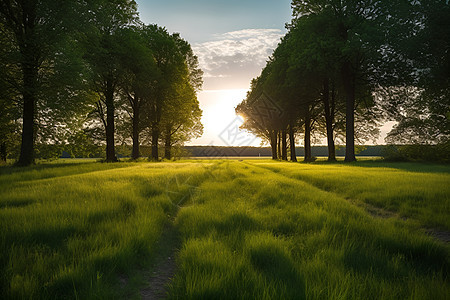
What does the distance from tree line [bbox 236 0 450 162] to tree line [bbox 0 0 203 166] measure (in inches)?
668

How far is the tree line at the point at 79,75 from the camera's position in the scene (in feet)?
46.2

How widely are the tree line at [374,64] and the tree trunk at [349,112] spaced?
0.10 meters

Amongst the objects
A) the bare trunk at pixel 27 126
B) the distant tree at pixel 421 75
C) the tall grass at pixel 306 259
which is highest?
the distant tree at pixel 421 75

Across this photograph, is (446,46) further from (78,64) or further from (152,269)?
(78,64)

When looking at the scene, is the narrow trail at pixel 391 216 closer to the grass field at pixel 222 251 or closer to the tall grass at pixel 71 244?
the grass field at pixel 222 251

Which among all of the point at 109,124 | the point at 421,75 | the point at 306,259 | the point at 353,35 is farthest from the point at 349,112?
the point at 109,124

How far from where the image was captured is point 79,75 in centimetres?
1473

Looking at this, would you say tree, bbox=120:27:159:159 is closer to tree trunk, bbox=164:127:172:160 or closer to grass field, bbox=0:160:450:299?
tree trunk, bbox=164:127:172:160

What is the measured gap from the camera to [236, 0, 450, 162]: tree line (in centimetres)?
1812

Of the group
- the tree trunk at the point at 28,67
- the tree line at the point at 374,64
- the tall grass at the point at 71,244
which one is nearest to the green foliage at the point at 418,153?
the tree line at the point at 374,64

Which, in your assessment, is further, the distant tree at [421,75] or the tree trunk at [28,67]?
the distant tree at [421,75]

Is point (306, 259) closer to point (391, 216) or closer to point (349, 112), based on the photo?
point (391, 216)

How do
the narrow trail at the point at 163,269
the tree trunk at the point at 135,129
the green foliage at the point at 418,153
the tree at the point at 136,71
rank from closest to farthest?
the narrow trail at the point at 163,269
the tree at the point at 136,71
the green foliage at the point at 418,153
the tree trunk at the point at 135,129

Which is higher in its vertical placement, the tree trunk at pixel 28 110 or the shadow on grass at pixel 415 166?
the tree trunk at pixel 28 110
